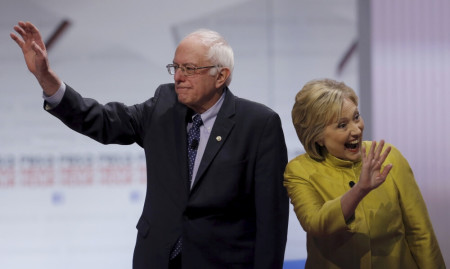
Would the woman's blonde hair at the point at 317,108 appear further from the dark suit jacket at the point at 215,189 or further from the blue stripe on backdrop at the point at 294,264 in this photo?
the blue stripe on backdrop at the point at 294,264

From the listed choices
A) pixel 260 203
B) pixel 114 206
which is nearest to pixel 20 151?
pixel 114 206

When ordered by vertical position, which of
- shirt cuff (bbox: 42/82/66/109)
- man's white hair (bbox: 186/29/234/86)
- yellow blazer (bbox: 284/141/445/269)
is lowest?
yellow blazer (bbox: 284/141/445/269)

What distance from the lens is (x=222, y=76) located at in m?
2.38

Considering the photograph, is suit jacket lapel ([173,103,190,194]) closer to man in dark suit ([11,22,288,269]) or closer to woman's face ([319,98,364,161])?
man in dark suit ([11,22,288,269])

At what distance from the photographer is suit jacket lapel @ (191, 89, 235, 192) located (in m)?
2.27

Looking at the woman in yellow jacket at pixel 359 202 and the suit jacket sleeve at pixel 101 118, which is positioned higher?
the suit jacket sleeve at pixel 101 118

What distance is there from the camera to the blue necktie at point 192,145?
230 centimetres

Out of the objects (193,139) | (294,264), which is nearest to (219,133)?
(193,139)

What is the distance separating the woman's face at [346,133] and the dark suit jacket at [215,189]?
0.22 meters

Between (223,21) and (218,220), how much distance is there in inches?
94.0

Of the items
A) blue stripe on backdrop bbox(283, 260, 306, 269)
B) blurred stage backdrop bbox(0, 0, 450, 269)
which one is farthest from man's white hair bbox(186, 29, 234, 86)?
blue stripe on backdrop bbox(283, 260, 306, 269)

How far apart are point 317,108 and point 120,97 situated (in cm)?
237

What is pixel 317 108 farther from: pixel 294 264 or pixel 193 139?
pixel 294 264

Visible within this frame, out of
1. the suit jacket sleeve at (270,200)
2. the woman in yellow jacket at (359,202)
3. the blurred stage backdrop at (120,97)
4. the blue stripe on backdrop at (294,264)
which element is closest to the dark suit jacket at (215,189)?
the suit jacket sleeve at (270,200)
